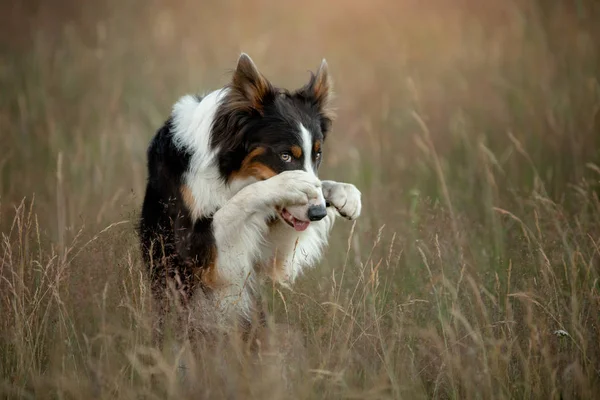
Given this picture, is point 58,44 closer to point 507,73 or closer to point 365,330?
point 507,73

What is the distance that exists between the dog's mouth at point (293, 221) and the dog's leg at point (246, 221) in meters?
0.06

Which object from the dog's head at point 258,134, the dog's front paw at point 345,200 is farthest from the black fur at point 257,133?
the dog's front paw at point 345,200

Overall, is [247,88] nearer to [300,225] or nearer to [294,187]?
[294,187]

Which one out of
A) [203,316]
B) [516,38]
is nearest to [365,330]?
[203,316]

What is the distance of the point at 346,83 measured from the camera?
8.92m

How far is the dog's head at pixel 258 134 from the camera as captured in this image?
4.16 m

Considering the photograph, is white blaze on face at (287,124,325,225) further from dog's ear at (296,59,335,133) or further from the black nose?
dog's ear at (296,59,335,133)

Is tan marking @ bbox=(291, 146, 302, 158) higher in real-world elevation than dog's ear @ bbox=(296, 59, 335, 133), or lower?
lower

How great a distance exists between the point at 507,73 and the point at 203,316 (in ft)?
18.8

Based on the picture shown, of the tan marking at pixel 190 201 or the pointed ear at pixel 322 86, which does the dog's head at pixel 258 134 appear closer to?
the tan marking at pixel 190 201

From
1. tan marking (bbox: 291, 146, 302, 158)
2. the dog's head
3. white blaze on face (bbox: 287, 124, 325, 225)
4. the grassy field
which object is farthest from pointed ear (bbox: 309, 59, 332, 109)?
the grassy field

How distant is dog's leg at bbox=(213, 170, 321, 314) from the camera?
3881 millimetres

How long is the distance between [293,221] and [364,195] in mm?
2325

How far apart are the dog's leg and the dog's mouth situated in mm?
60
